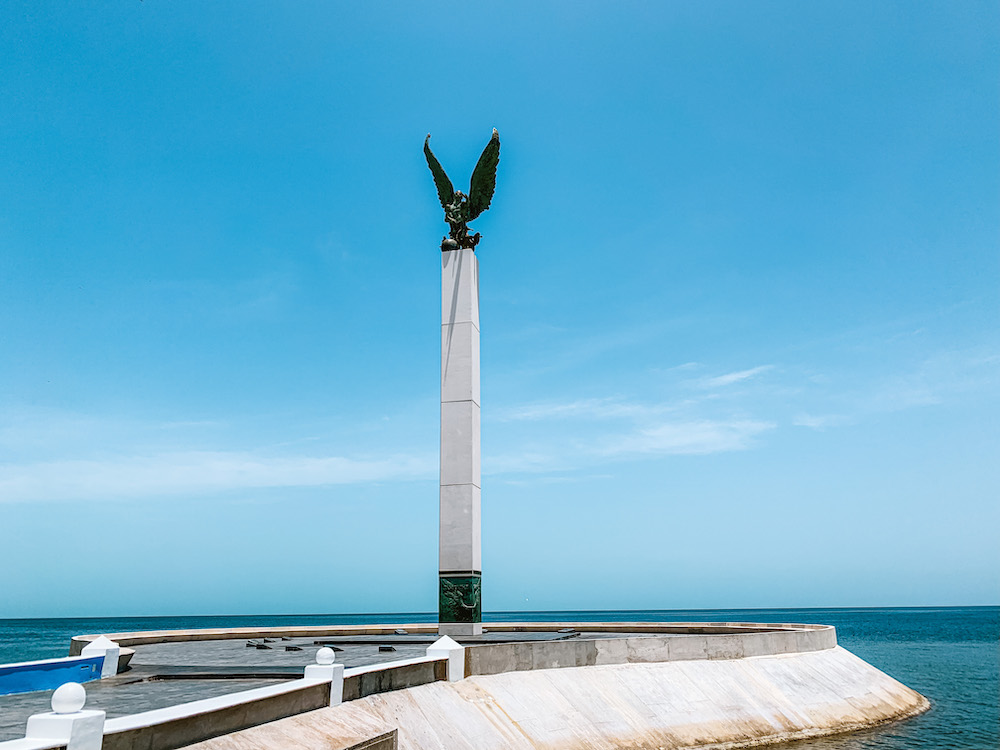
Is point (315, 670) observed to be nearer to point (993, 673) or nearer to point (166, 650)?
point (166, 650)

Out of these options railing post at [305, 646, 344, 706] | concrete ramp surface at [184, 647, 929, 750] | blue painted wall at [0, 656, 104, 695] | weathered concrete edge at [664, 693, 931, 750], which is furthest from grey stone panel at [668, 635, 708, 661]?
blue painted wall at [0, 656, 104, 695]

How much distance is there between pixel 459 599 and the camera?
2212 cm

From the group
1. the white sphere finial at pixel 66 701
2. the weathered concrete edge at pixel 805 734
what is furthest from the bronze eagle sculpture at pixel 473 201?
the white sphere finial at pixel 66 701

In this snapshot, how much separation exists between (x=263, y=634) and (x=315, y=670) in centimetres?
1594

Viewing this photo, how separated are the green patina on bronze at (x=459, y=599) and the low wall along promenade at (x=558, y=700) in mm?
1097

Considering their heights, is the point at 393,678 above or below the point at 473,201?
below

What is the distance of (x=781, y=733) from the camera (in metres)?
19.1

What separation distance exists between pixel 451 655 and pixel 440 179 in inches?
603

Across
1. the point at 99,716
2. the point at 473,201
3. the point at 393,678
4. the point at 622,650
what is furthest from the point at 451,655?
the point at 473,201

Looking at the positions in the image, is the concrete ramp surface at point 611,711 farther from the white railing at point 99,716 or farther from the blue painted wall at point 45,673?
the blue painted wall at point 45,673

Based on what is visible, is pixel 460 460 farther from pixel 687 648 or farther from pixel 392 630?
pixel 392 630

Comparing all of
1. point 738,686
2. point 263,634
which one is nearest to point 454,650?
point 738,686

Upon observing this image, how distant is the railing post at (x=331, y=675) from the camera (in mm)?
12391

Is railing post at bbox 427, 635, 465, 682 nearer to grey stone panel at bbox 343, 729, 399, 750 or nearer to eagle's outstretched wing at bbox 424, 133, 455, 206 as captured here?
grey stone panel at bbox 343, 729, 399, 750
